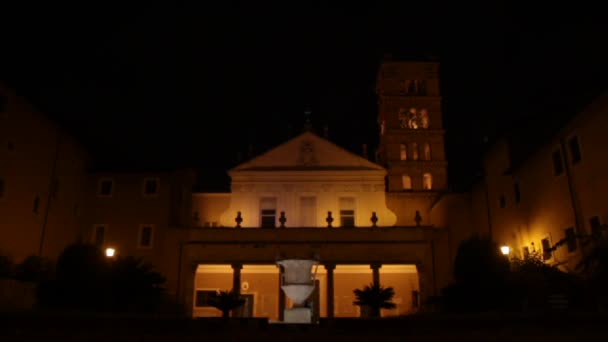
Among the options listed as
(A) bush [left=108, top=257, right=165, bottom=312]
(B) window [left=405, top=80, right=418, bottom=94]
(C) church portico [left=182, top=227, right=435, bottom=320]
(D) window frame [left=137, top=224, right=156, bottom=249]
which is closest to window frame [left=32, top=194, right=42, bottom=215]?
(A) bush [left=108, top=257, right=165, bottom=312]

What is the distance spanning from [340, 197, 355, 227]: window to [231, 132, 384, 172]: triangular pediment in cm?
205

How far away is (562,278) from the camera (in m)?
20.0

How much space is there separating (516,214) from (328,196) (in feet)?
42.8

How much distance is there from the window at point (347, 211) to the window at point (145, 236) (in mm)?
11881

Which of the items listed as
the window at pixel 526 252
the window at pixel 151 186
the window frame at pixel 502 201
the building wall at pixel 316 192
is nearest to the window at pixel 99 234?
the window at pixel 151 186

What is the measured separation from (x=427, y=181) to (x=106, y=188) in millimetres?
23731

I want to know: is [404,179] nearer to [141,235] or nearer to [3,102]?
[141,235]

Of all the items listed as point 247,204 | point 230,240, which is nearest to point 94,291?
point 230,240

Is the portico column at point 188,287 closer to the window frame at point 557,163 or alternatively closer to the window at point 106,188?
the window at point 106,188

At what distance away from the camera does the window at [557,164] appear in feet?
76.6

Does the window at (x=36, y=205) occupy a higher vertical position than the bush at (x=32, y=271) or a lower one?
higher

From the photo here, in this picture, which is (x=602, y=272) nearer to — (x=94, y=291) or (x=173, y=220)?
(x=94, y=291)

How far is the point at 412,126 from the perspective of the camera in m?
46.2

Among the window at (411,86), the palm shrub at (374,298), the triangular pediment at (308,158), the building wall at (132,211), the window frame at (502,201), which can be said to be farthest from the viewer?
the window at (411,86)
